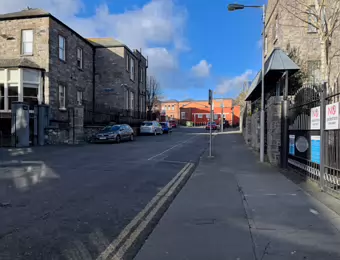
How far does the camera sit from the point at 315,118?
26.4 feet

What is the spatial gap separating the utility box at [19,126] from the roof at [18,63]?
12.8 feet

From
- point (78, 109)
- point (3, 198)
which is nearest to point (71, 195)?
point (3, 198)

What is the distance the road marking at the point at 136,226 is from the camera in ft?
13.5

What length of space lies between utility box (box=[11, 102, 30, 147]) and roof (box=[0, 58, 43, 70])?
3.91m

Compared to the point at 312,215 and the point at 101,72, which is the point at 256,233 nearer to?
the point at 312,215

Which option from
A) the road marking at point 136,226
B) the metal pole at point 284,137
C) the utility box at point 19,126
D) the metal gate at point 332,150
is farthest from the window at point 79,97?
the metal gate at point 332,150

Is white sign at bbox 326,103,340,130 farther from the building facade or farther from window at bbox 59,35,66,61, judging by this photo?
window at bbox 59,35,66,61

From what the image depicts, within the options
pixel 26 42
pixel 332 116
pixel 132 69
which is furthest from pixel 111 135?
pixel 332 116

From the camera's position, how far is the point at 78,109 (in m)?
24.0

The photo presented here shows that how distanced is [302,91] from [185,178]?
172 inches

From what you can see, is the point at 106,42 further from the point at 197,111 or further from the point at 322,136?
the point at 197,111

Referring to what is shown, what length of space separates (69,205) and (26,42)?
2200cm

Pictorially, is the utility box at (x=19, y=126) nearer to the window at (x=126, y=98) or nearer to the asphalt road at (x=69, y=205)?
the asphalt road at (x=69, y=205)

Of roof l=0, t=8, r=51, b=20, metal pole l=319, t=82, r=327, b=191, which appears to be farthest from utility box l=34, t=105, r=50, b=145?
metal pole l=319, t=82, r=327, b=191
